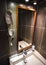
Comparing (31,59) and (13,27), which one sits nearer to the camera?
(13,27)

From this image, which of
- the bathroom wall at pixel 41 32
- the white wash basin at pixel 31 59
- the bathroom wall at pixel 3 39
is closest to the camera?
the bathroom wall at pixel 3 39

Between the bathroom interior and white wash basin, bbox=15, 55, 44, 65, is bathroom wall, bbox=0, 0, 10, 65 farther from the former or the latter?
white wash basin, bbox=15, 55, 44, 65

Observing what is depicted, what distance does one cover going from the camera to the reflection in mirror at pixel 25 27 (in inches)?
55.9

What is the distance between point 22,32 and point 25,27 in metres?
A: 0.14

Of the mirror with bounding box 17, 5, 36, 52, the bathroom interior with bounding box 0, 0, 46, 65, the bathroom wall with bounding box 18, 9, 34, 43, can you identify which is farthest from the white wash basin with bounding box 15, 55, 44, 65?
the bathroom wall with bounding box 18, 9, 34, 43

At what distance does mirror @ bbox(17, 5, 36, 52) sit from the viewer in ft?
4.59

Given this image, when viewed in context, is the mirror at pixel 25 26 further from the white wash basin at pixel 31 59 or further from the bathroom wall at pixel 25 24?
the white wash basin at pixel 31 59

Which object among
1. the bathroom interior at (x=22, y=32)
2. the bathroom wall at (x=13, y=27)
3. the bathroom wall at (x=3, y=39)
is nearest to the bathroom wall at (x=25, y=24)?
the bathroom interior at (x=22, y=32)

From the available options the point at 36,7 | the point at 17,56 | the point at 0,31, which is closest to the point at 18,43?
the point at 17,56

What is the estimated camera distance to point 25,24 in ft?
5.15

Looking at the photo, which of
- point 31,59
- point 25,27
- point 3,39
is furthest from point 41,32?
point 3,39

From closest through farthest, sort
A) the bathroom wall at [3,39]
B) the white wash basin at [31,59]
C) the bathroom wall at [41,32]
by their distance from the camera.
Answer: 1. the bathroom wall at [3,39]
2. the white wash basin at [31,59]
3. the bathroom wall at [41,32]

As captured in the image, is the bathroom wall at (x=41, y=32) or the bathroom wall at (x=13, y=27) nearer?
the bathroom wall at (x=13, y=27)

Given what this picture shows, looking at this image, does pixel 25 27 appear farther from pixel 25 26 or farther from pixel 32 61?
pixel 32 61
